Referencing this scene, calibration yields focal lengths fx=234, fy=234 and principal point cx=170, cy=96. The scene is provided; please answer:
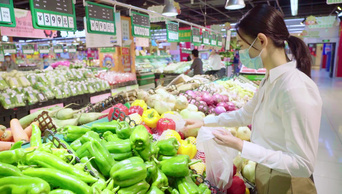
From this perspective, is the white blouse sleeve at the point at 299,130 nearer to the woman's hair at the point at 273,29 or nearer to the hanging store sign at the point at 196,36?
the woman's hair at the point at 273,29

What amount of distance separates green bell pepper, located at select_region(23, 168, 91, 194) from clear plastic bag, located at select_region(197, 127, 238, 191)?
1.02 meters

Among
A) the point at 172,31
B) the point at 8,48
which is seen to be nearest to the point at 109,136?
the point at 172,31

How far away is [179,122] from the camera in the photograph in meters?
2.38

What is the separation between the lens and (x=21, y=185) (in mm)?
881

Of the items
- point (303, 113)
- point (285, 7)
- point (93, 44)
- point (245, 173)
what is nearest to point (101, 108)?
point (245, 173)

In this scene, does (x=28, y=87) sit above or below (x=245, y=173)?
above

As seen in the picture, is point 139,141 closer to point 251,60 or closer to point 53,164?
point 53,164

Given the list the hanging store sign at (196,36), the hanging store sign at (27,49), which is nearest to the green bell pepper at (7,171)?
the hanging store sign at (196,36)

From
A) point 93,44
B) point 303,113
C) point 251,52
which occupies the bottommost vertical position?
point 303,113

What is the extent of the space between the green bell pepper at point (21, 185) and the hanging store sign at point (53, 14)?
2940 millimetres

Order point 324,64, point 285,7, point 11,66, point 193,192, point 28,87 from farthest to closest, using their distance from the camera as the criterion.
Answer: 1. point 324,64
2. point 285,7
3. point 11,66
4. point 28,87
5. point 193,192

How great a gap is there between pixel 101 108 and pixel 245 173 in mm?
1808

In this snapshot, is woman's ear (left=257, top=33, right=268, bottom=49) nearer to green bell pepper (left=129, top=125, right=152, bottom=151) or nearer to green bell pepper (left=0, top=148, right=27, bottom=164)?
green bell pepper (left=129, top=125, right=152, bottom=151)

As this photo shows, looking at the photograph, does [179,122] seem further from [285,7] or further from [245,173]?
[285,7]
